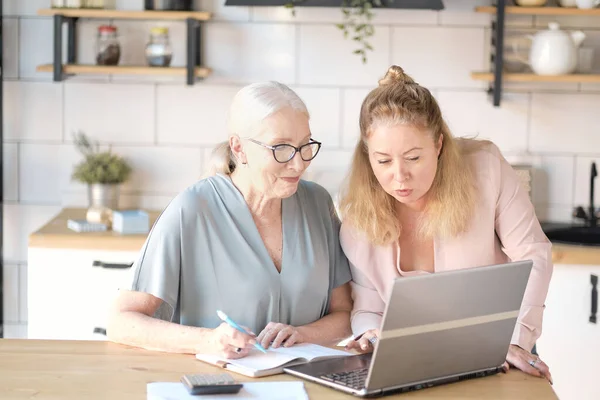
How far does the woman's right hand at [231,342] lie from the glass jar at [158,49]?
1.81m

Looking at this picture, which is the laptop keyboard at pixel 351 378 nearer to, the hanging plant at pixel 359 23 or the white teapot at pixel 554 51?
the hanging plant at pixel 359 23

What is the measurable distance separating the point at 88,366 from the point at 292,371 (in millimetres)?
399

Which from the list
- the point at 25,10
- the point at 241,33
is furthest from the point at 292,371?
the point at 25,10

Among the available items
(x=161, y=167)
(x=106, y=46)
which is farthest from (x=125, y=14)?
(x=161, y=167)

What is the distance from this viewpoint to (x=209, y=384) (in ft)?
5.52

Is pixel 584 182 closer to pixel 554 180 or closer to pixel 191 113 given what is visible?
pixel 554 180

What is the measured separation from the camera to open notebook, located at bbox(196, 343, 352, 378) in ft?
5.96

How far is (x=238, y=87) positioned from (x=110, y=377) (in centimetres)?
201

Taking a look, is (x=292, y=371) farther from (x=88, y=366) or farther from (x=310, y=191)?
(x=310, y=191)

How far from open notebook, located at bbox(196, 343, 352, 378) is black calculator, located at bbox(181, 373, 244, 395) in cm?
10

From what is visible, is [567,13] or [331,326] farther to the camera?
[567,13]

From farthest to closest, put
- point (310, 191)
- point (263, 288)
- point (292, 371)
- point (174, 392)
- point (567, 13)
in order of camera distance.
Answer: point (567, 13)
point (310, 191)
point (263, 288)
point (292, 371)
point (174, 392)

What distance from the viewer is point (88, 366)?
1.85 metres

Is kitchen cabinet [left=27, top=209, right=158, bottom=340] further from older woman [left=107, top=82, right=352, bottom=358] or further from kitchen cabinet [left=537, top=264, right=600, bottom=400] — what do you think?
kitchen cabinet [left=537, top=264, right=600, bottom=400]
